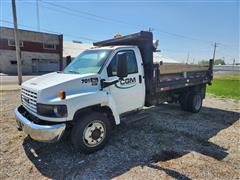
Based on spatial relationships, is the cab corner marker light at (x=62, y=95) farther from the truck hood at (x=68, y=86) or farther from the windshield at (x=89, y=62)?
the windshield at (x=89, y=62)

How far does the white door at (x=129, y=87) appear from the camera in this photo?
3.89m

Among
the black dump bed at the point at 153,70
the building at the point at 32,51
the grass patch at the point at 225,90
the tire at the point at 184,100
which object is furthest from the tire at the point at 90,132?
the building at the point at 32,51

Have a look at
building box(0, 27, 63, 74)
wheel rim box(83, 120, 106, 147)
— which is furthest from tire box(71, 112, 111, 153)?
building box(0, 27, 63, 74)

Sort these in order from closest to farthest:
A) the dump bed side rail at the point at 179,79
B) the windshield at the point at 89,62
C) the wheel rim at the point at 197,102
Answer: the windshield at the point at 89,62
the dump bed side rail at the point at 179,79
the wheel rim at the point at 197,102

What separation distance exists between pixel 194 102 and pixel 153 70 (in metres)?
3.00

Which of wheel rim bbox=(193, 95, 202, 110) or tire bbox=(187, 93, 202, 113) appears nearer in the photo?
tire bbox=(187, 93, 202, 113)

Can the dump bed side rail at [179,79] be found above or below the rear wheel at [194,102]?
above

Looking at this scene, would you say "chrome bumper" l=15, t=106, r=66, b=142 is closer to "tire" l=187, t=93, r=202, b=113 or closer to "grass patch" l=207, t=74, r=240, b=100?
"tire" l=187, t=93, r=202, b=113

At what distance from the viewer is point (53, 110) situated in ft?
10.1

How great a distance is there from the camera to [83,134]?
11.2ft

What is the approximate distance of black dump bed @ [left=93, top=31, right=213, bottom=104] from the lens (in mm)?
4438

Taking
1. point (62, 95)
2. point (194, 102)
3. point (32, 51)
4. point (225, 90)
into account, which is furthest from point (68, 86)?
point (32, 51)

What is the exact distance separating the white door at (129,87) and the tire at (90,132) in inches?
23.7

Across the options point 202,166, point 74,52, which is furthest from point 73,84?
point 74,52
